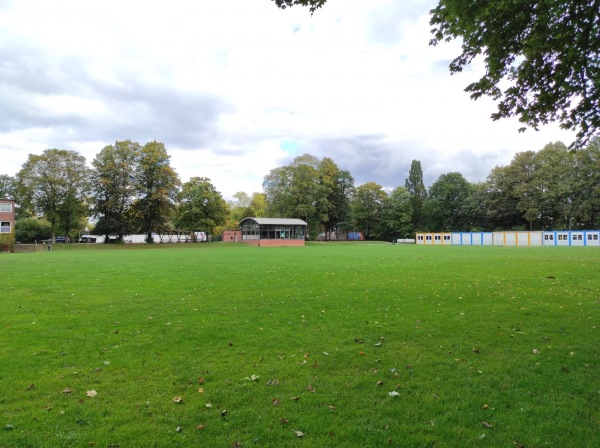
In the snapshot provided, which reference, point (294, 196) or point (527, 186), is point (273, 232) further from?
point (527, 186)

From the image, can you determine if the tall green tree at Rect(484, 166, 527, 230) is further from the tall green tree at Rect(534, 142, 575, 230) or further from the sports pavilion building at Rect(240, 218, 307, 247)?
the sports pavilion building at Rect(240, 218, 307, 247)

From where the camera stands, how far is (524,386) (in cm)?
537

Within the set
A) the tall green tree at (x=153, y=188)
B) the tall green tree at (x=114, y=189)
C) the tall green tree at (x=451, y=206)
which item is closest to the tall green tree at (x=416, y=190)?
the tall green tree at (x=451, y=206)

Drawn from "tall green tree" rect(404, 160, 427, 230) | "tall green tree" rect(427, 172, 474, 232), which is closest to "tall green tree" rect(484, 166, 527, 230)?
"tall green tree" rect(427, 172, 474, 232)

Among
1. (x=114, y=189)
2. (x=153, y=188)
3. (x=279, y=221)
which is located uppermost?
(x=153, y=188)

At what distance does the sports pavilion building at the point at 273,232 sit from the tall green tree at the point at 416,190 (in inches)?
1529

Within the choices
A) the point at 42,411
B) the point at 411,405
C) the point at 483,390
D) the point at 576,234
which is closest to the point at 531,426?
the point at 483,390

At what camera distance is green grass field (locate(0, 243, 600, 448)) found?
421 cm

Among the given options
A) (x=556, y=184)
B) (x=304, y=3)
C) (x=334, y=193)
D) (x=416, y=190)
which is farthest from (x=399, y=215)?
(x=304, y=3)

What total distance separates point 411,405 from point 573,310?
790 centimetres

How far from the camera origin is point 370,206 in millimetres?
100812

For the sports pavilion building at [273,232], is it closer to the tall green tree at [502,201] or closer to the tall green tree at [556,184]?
the tall green tree at [502,201]

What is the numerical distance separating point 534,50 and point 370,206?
92988 mm

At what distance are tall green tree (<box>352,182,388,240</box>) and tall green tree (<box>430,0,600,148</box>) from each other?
89.2 m
